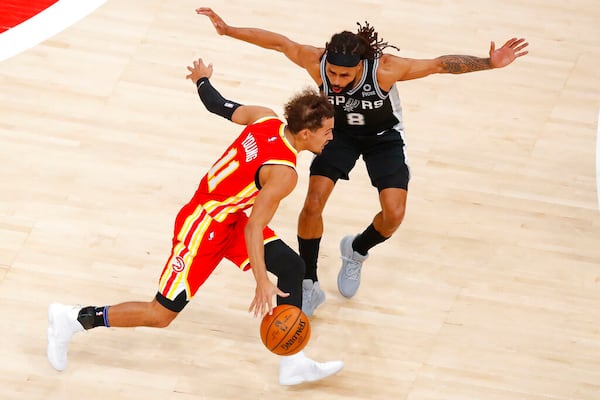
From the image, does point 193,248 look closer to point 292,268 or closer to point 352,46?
point 292,268

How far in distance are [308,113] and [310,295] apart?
1495mm

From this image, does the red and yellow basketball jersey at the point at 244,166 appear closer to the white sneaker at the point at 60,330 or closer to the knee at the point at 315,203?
the knee at the point at 315,203

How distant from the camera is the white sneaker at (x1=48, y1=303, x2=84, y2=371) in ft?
20.4

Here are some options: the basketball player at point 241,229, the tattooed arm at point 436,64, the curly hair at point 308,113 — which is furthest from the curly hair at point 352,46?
the curly hair at point 308,113

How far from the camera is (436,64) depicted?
6.55 m

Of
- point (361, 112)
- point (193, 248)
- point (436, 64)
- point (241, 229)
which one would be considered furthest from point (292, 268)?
point (436, 64)

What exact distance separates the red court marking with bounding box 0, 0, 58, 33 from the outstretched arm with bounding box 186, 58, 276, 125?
2905mm

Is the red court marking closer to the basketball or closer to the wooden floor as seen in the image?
the wooden floor

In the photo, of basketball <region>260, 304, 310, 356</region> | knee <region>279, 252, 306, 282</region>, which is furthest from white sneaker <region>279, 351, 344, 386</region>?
knee <region>279, 252, 306, 282</region>

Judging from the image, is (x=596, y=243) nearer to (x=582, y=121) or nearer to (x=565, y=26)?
(x=582, y=121)

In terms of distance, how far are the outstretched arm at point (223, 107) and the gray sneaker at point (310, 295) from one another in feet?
3.86

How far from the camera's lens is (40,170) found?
7.62 metres

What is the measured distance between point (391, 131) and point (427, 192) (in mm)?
1093

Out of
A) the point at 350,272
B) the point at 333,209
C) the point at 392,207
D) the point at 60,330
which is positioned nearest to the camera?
the point at 60,330
